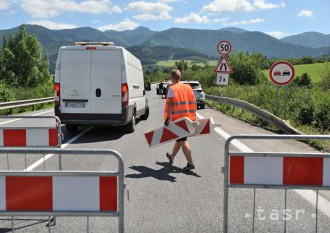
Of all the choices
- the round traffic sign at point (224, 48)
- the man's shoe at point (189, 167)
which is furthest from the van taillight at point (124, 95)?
the round traffic sign at point (224, 48)

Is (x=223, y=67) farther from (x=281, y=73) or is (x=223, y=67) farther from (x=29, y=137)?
(x=29, y=137)

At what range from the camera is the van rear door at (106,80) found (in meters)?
11.3

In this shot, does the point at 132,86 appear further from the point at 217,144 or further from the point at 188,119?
the point at 188,119

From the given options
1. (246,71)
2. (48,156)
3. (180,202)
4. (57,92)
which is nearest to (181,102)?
(180,202)

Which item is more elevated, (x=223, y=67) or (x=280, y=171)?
(x=223, y=67)

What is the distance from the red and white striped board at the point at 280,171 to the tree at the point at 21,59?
71.1 metres

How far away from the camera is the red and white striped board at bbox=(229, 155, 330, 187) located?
3.89m

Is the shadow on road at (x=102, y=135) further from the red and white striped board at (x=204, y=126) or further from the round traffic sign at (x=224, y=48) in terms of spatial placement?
the round traffic sign at (x=224, y=48)

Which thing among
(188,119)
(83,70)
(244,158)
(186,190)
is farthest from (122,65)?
(244,158)

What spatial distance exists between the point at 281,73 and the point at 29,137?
367 inches

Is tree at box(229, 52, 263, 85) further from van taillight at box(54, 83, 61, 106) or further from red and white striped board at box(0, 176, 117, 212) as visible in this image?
red and white striped board at box(0, 176, 117, 212)

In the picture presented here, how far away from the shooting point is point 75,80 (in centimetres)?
1157

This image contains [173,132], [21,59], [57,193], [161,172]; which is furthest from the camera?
[21,59]

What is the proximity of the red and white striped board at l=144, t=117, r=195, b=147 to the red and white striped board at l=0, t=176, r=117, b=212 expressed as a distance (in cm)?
433
